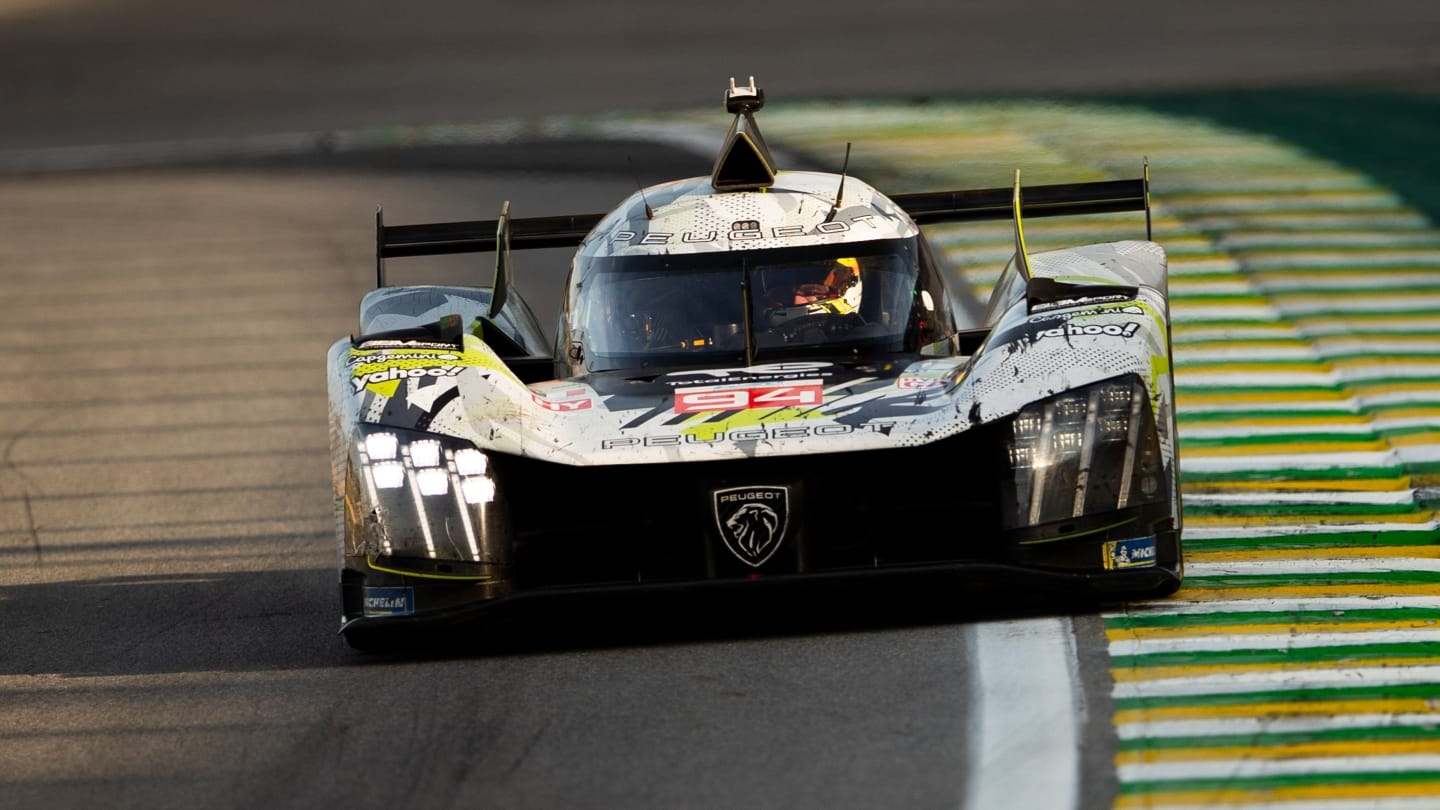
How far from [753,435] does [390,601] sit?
4.08 ft

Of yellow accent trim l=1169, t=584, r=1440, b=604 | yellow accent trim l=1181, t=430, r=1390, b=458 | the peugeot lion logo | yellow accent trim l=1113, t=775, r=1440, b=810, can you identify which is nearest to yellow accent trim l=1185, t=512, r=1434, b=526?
yellow accent trim l=1169, t=584, r=1440, b=604

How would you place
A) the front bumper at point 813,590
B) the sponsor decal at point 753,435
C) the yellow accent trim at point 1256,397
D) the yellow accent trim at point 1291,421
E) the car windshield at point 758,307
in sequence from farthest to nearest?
the yellow accent trim at point 1256,397, the yellow accent trim at point 1291,421, the car windshield at point 758,307, the sponsor decal at point 753,435, the front bumper at point 813,590

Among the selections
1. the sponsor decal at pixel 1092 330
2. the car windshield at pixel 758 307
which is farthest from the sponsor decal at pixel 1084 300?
the car windshield at pixel 758 307

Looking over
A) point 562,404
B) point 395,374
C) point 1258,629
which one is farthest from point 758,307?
point 1258,629

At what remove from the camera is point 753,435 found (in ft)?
22.8

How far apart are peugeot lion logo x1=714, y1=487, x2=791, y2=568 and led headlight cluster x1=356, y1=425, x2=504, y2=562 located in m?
0.72

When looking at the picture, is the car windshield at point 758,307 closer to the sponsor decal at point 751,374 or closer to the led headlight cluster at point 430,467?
the sponsor decal at point 751,374

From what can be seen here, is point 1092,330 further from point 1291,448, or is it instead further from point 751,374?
point 1291,448

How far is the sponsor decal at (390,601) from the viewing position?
7117 mm

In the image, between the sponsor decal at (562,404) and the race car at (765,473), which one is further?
the sponsor decal at (562,404)

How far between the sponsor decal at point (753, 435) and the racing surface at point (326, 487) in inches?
8.1

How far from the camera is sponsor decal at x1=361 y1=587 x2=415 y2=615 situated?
23.4 ft

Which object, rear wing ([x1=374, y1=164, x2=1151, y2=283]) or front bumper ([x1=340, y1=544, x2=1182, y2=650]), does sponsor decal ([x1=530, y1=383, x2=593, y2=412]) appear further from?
rear wing ([x1=374, y1=164, x2=1151, y2=283])

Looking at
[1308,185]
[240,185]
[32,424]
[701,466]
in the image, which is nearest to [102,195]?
[240,185]
